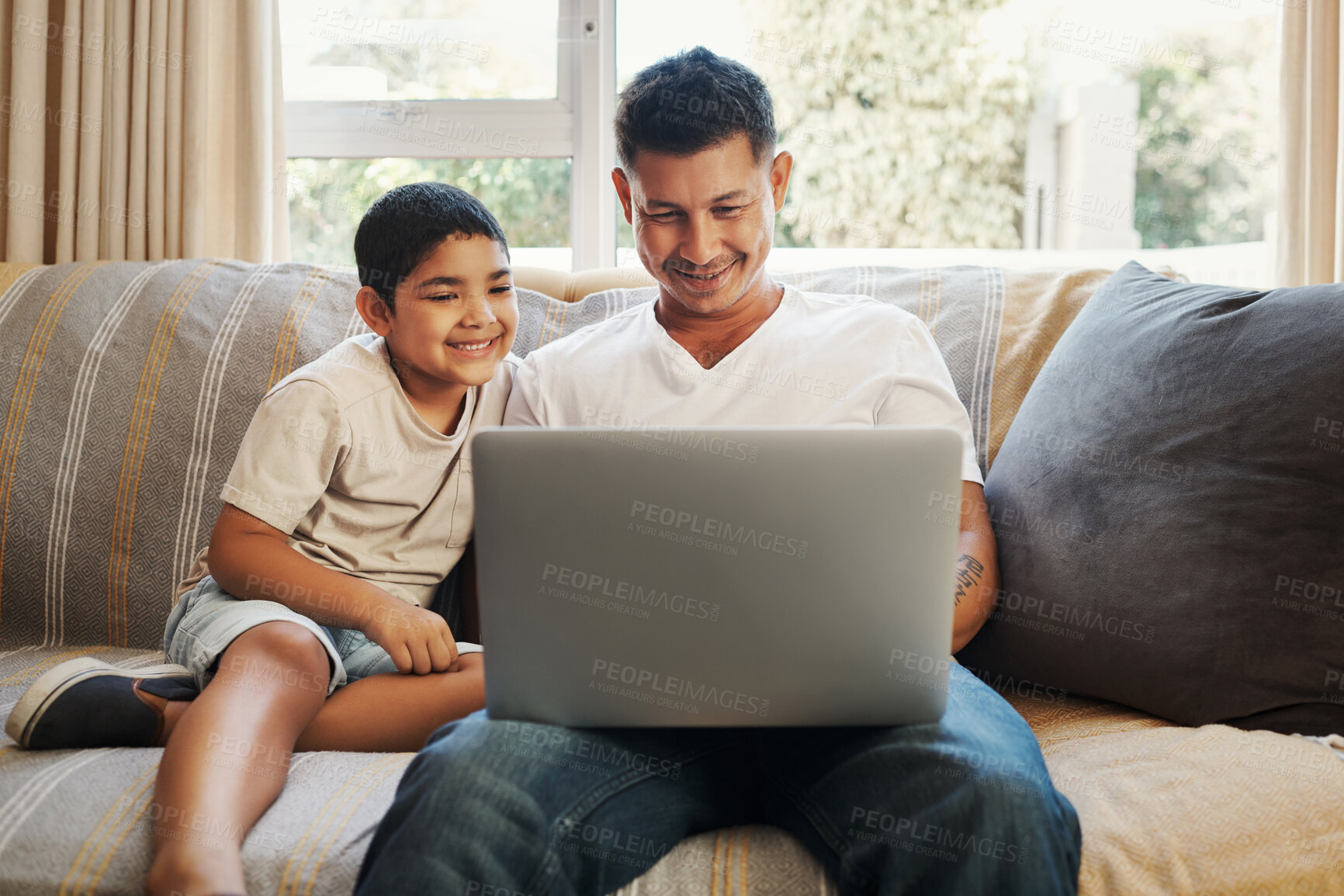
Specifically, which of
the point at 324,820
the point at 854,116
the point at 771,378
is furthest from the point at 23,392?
the point at 854,116

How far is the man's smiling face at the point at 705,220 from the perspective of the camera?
1.24 meters

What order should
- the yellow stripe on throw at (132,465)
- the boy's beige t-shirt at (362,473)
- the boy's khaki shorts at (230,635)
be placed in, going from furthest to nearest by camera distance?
the yellow stripe on throw at (132,465) → the boy's beige t-shirt at (362,473) → the boy's khaki shorts at (230,635)

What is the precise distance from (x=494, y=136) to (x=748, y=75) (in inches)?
41.2

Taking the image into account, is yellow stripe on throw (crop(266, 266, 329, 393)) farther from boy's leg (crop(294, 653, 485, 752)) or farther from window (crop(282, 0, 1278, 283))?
window (crop(282, 0, 1278, 283))

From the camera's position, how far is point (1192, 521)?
98 cm

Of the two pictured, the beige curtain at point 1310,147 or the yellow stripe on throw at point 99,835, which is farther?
the beige curtain at point 1310,147

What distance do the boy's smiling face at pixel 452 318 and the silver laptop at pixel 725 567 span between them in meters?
0.53

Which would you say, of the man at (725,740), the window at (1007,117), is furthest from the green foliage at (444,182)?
the man at (725,740)

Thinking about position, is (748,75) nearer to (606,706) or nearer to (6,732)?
(606,706)

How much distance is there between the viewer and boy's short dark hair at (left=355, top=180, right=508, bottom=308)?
3.97ft

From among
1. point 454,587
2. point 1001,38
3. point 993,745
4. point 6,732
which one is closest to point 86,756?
point 6,732

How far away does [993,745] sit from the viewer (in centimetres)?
79

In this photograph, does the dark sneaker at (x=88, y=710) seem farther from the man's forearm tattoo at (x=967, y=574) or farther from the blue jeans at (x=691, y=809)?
the man's forearm tattoo at (x=967, y=574)

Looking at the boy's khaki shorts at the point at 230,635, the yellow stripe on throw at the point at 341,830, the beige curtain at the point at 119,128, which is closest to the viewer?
the yellow stripe on throw at the point at 341,830
